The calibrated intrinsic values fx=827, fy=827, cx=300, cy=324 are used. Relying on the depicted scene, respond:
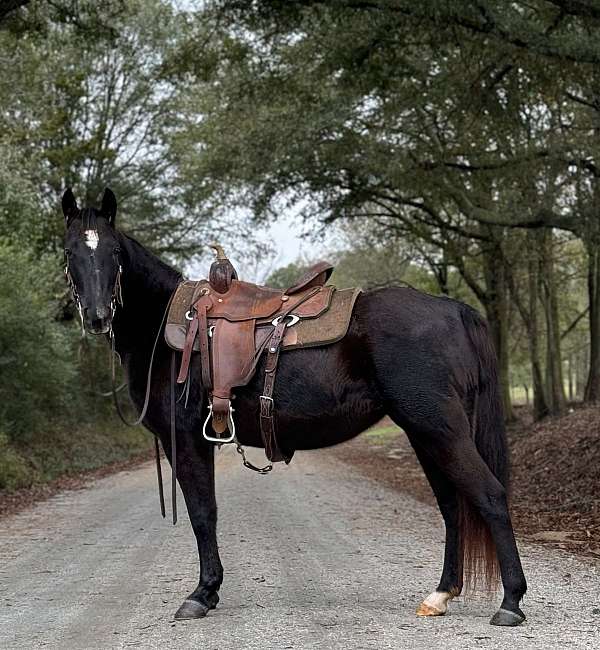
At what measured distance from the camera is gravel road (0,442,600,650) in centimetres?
461

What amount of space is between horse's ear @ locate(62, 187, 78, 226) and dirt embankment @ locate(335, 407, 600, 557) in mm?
5152

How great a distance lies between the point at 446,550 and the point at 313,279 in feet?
6.44

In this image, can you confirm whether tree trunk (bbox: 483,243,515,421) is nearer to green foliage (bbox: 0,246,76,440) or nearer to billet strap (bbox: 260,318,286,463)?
green foliage (bbox: 0,246,76,440)

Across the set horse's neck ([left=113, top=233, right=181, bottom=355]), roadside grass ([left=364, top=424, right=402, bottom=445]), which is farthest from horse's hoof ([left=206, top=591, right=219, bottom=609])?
roadside grass ([left=364, top=424, right=402, bottom=445])

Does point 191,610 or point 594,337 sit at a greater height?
point 594,337

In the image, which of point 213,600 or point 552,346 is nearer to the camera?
point 213,600

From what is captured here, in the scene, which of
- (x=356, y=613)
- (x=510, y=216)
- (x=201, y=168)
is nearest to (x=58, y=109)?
(x=201, y=168)

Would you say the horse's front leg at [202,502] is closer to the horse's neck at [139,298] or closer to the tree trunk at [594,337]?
the horse's neck at [139,298]

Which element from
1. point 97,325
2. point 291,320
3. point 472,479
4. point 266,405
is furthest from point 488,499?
point 97,325

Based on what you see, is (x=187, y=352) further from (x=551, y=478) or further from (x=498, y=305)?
(x=498, y=305)

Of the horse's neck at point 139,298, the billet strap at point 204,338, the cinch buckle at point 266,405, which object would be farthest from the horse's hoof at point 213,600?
the horse's neck at point 139,298

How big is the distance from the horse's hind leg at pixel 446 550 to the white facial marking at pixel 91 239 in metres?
2.30

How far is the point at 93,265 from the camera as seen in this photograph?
5.17 m

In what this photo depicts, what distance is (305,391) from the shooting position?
5152mm
